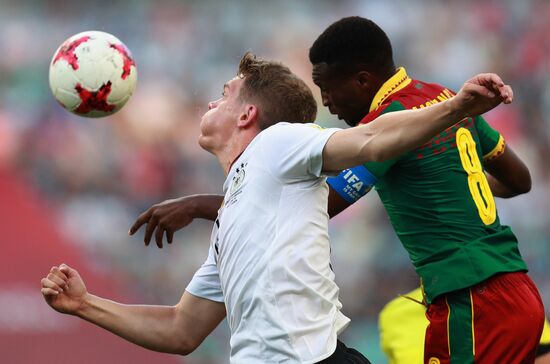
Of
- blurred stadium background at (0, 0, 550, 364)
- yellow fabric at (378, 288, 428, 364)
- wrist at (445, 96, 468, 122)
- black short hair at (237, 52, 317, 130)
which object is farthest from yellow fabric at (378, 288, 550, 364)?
blurred stadium background at (0, 0, 550, 364)

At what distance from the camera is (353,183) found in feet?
14.3

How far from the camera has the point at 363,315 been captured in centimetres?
1042

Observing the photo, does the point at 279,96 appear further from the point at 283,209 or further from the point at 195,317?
the point at 195,317

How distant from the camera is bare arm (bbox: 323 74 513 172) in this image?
3.20 metres

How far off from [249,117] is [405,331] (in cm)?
206

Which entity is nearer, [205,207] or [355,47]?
[205,207]

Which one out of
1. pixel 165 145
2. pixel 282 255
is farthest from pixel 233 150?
pixel 165 145

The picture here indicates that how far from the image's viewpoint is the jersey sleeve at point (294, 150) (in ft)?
11.8

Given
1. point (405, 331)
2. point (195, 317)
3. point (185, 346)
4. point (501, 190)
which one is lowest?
point (405, 331)

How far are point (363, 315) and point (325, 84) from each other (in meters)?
6.04

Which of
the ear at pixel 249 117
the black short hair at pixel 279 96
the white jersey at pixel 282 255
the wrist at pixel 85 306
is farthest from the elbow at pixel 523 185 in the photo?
the wrist at pixel 85 306

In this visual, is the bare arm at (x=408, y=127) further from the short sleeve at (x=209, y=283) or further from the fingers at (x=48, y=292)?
the fingers at (x=48, y=292)

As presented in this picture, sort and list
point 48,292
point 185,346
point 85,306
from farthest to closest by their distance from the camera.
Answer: point 185,346 < point 85,306 < point 48,292

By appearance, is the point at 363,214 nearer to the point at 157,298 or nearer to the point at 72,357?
the point at 157,298
